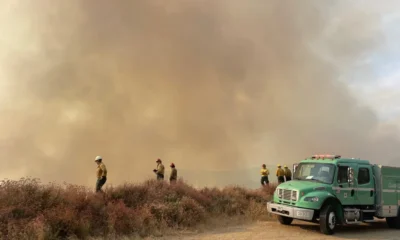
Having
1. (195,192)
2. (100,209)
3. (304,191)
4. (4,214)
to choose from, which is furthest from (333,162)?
(4,214)

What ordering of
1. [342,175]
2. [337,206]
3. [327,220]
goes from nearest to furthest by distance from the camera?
1. [327,220]
2. [337,206]
3. [342,175]

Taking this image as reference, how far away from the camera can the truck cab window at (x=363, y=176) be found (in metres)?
13.4

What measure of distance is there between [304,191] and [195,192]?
4576 millimetres

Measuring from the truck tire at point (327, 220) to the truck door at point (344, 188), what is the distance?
0.74m

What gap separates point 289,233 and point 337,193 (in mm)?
2212

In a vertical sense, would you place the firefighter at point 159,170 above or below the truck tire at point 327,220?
above

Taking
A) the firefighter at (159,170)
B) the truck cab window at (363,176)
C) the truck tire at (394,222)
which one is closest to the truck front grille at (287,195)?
the truck cab window at (363,176)

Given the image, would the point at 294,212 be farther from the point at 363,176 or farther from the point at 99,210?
the point at 99,210

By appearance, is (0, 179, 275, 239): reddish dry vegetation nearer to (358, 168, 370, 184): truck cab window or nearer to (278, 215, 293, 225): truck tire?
(278, 215, 293, 225): truck tire

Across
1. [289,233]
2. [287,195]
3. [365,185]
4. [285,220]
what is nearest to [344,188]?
[365,185]

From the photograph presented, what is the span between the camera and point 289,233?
11875mm

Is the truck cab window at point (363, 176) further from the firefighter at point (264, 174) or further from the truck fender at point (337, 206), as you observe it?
the firefighter at point (264, 174)

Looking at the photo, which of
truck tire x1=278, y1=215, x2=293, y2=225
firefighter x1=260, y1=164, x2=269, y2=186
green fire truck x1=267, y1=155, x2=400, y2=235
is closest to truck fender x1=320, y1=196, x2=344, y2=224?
green fire truck x1=267, y1=155, x2=400, y2=235

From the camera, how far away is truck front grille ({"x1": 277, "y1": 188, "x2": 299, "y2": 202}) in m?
12.0
